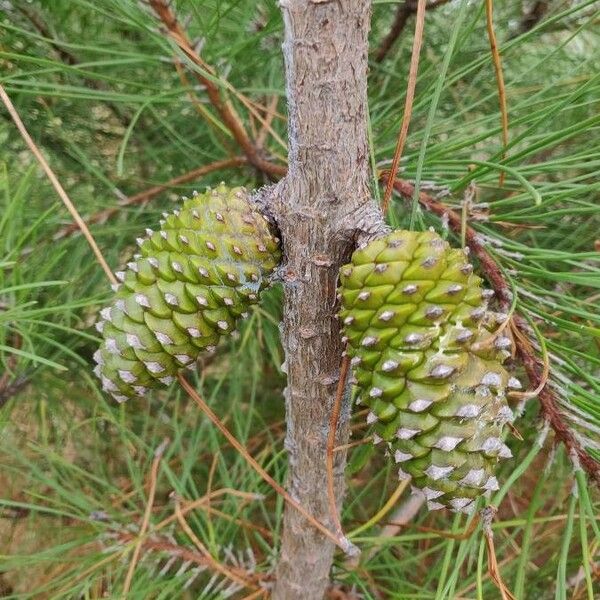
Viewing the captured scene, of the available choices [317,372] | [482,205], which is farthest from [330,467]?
[482,205]

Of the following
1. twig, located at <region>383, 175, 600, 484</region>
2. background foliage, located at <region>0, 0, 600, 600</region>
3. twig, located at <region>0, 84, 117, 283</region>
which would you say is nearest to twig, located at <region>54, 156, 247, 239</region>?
background foliage, located at <region>0, 0, 600, 600</region>

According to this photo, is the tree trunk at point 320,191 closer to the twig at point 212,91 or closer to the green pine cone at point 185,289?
the green pine cone at point 185,289

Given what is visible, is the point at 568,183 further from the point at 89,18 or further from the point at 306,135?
the point at 89,18

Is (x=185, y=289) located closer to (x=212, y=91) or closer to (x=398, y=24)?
(x=212, y=91)

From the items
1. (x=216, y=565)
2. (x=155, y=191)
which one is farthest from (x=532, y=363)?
(x=155, y=191)

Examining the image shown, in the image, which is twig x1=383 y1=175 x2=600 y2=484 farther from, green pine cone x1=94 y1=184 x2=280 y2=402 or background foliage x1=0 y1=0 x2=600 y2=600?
green pine cone x1=94 y1=184 x2=280 y2=402
